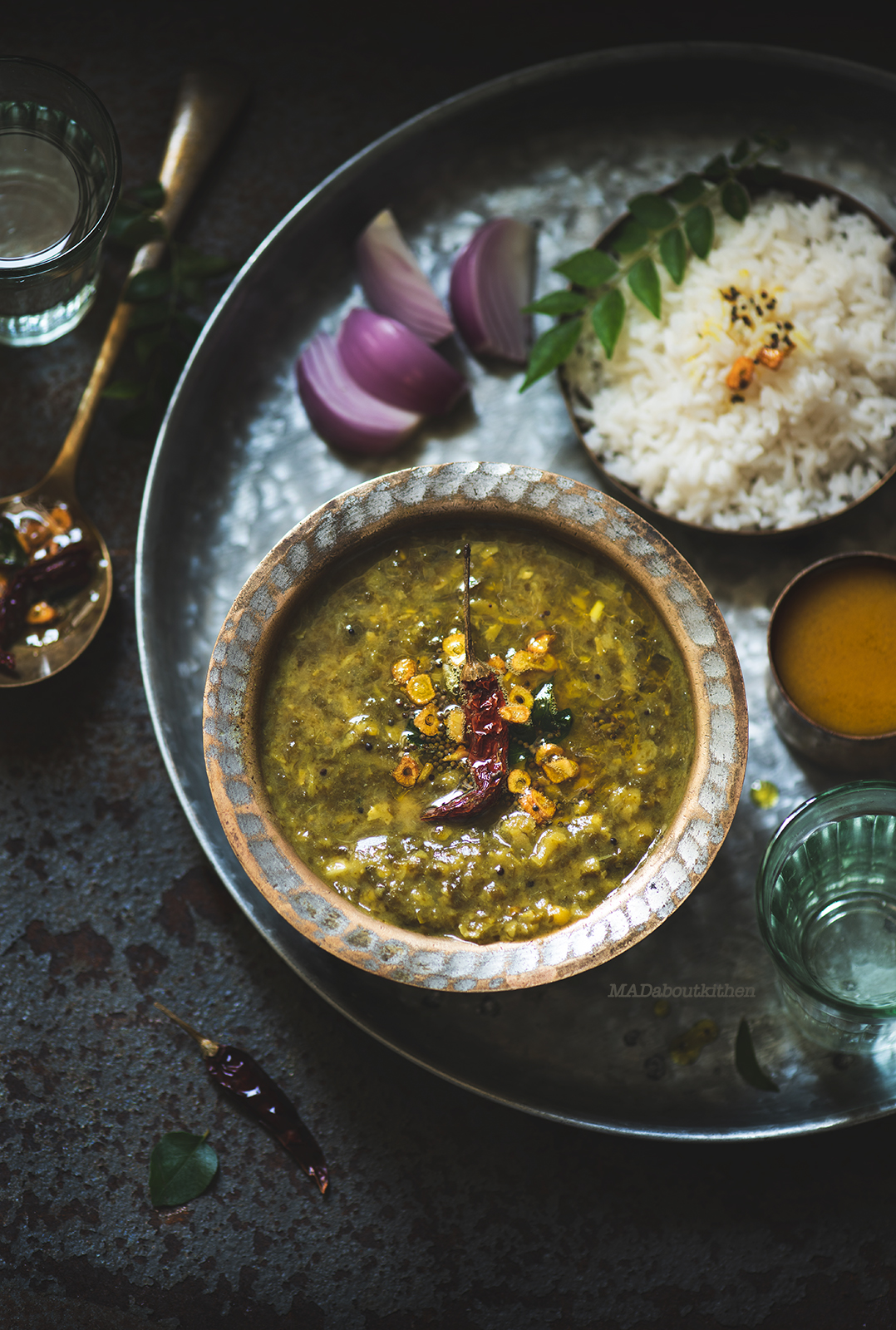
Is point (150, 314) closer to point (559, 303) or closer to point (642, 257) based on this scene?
point (559, 303)


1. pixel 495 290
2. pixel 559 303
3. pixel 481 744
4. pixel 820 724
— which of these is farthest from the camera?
pixel 495 290

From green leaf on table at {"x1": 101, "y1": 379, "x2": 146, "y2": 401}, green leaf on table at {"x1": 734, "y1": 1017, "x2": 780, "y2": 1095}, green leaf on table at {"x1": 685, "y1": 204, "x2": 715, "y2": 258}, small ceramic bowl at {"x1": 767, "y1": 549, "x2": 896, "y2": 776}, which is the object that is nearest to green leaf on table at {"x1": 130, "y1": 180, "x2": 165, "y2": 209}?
green leaf on table at {"x1": 101, "y1": 379, "x2": 146, "y2": 401}

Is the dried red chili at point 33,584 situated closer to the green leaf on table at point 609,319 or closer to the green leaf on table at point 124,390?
the green leaf on table at point 124,390

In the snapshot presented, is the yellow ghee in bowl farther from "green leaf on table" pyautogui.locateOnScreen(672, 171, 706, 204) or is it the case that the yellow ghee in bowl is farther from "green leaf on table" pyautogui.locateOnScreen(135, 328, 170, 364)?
"green leaf on table" pyautogui.locateOnScreen(135, 328, 170, 364)

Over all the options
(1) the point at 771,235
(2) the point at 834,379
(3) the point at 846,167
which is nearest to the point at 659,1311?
(2) the point at 834,379

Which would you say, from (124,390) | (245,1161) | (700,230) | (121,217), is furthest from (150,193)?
(245,1161)
